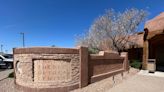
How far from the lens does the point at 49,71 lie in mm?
9250

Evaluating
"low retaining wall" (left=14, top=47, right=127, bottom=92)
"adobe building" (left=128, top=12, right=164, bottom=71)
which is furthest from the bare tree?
"low retaining wall" (left=14, top=47, right=127, bottom=92)

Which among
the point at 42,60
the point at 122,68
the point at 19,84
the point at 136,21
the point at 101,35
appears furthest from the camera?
the point at 101,35

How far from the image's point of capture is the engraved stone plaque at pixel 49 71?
9.25 m

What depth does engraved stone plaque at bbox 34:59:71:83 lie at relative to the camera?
925 centimetres

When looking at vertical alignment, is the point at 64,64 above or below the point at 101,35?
below

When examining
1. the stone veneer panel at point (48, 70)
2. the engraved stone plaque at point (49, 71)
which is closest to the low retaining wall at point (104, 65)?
the stone veneer panel at point (48, 70)

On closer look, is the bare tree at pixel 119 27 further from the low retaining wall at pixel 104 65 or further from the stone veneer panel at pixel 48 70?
the stone veneer panel at pixel 48 70

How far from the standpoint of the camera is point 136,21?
22531 millimetres

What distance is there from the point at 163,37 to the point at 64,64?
12.2m

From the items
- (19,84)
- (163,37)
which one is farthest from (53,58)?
(163,37)

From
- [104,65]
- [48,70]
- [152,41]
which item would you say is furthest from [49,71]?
[152,41]

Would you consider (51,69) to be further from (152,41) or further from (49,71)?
(152,41)

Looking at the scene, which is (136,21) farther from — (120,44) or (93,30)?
(93,30)

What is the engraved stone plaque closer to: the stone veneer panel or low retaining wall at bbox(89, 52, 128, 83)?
the stone veneer panel
